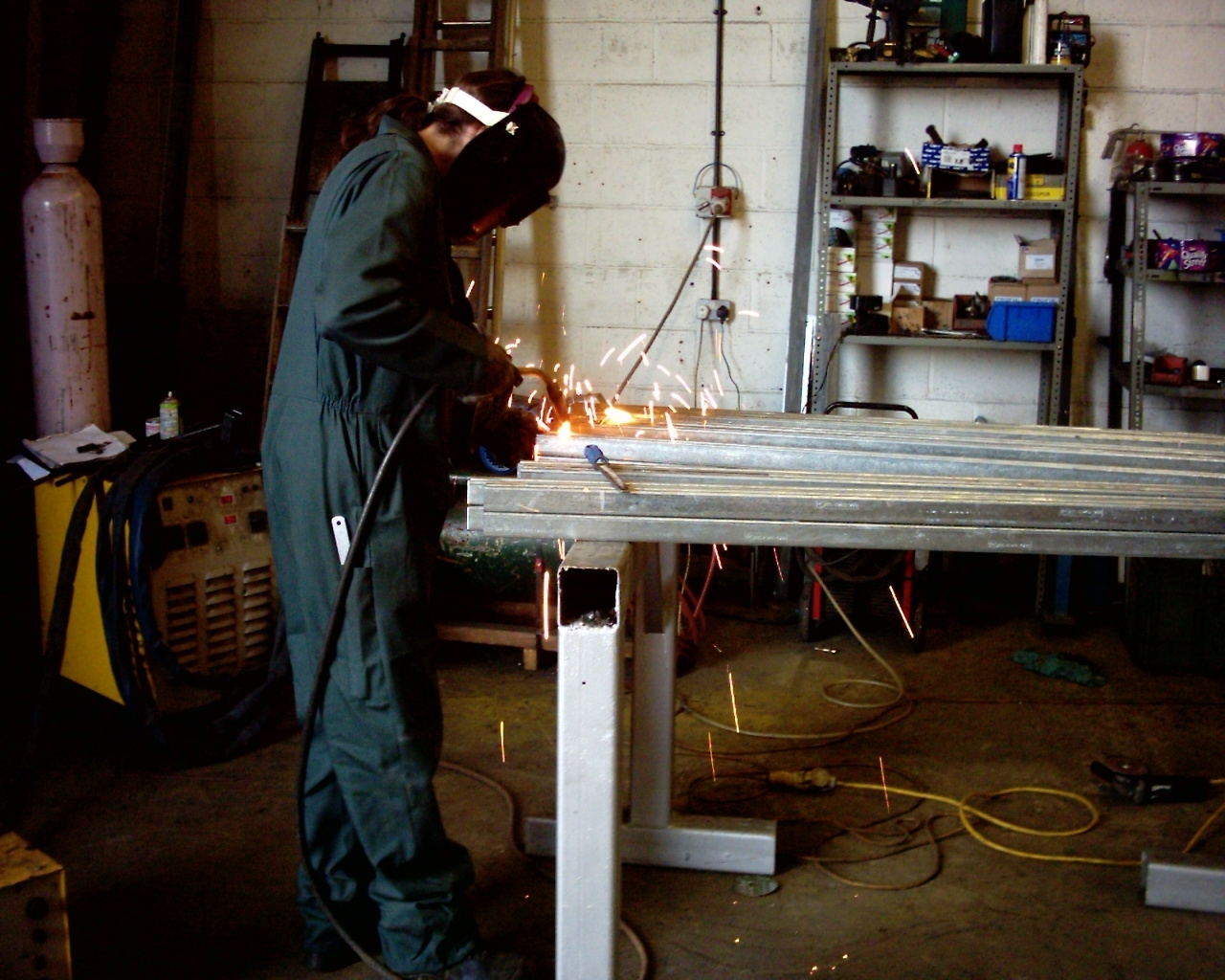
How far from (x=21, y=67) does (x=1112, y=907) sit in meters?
3.94

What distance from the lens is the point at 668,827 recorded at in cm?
256

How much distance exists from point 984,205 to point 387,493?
281 cm

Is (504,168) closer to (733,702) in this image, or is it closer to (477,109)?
(477,109)

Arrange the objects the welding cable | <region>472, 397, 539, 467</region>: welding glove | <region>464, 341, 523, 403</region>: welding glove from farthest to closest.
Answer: the welding cable, <region>472, 397, 539, 467</region>: welding glove, <region>464, 341, 523, 403</region>: welding glove

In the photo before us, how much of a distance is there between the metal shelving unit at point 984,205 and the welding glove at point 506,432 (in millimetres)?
2034

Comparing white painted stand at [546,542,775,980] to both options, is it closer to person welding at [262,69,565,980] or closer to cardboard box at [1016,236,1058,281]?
person welding at [262,69,565,980]

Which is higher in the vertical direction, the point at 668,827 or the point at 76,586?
the point at 76,586

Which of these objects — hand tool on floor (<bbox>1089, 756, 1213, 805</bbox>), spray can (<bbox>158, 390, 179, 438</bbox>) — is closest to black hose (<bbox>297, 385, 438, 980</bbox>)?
spray can (<bbox>158, 390, 179, 438</bbox>)

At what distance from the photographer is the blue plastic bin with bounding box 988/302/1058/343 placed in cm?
409

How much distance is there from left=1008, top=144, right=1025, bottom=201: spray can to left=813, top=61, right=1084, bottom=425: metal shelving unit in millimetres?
51

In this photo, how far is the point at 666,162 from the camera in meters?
4.41

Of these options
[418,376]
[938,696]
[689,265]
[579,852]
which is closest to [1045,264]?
[689,265]

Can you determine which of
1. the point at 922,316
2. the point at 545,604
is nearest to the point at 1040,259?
the point at 922,316

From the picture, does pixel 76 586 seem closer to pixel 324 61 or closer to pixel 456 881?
pixel 456 881
